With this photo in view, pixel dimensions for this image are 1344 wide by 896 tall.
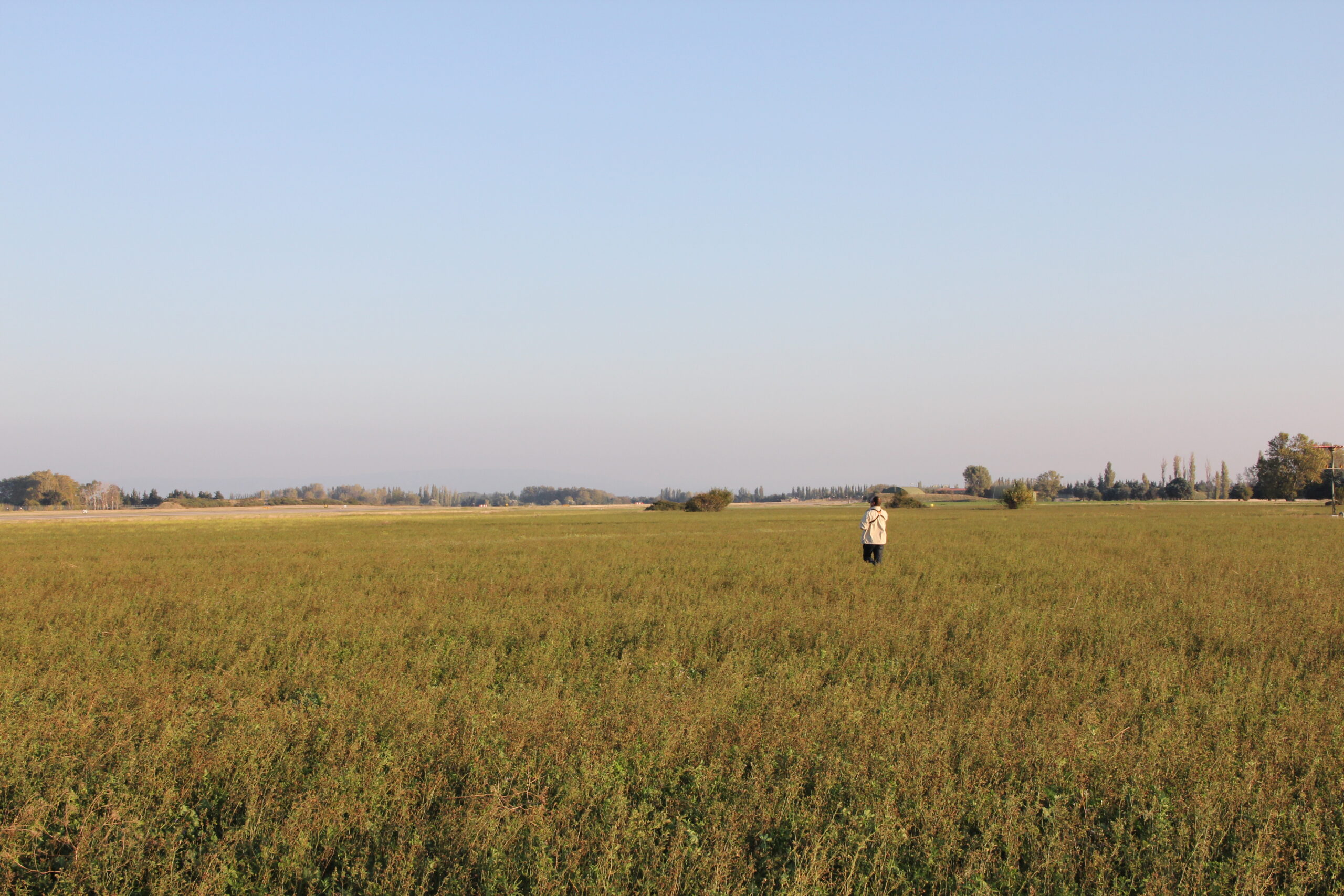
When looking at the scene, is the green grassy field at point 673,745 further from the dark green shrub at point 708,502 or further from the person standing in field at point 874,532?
the dark green shrub at point 708,502

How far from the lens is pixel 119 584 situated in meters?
18.8

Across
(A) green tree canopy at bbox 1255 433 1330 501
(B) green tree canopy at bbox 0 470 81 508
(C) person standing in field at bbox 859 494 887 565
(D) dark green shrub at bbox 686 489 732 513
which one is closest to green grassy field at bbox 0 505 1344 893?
(C) person standing in field at bbox 859 494 887 565

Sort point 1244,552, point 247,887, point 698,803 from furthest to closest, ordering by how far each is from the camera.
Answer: point 1244,552 → point 698,803 → point 247,887

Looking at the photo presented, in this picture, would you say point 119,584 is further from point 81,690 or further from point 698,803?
point 698,803

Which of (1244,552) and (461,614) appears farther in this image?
(1244,552)

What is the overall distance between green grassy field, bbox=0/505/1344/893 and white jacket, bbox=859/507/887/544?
5132mm

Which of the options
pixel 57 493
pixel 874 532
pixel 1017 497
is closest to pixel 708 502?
pixel 1017 497

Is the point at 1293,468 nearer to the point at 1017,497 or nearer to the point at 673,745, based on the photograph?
the point at 1017,497

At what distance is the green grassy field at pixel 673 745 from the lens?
4859 mm

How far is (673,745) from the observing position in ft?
21.9

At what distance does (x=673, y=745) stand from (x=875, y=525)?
15.4 meters

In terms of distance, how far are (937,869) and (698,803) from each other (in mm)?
1602

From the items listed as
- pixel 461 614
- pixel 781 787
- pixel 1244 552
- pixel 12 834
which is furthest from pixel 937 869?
pixel 1244 552

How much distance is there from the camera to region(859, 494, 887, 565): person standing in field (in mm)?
21031
